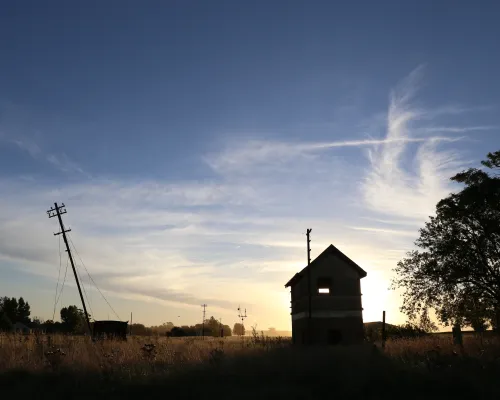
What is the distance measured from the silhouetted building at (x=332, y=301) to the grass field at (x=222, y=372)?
1691cm

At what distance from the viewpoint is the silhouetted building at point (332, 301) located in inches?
1524

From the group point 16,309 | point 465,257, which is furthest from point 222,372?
point 16,309

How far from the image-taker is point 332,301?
129ft

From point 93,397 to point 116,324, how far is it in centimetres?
3440

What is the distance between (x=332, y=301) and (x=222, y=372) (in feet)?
74.5

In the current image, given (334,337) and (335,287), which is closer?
(334,337)

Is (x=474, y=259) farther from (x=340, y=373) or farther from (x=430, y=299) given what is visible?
(x=340, y=373)

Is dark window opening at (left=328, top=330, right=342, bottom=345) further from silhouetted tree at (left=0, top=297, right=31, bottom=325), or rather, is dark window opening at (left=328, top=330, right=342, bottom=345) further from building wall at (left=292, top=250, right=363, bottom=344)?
silhouetted tree at (left=0, top=297, right=31, bottom=325)

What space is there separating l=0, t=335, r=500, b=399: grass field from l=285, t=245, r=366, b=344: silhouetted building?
55.5 feet

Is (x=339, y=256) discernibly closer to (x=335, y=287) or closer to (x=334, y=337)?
(x=335, y=287)

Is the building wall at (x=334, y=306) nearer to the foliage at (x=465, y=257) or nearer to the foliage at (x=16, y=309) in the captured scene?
the foliage at (x=465, y=257)

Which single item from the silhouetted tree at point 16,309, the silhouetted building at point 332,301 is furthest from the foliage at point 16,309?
the silhouetted building at point 332,301

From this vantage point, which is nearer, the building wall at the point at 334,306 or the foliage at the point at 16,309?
the building wall at the point at 334,306

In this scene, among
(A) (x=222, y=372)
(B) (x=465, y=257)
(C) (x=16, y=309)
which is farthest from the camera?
(C) (x=16, y=309)
